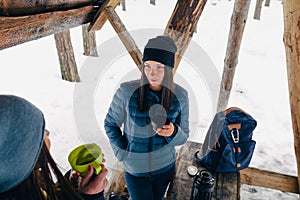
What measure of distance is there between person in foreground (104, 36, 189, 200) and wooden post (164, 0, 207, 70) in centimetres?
36

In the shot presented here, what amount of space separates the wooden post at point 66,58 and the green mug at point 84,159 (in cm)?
582

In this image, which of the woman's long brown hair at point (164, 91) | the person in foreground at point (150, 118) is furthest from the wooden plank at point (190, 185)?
the woman's long brown hair at point (164, 91)

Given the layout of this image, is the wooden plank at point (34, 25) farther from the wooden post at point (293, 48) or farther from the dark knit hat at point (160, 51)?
the wooden post at point (293, 48)

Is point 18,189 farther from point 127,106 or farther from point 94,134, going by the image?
point 94,134

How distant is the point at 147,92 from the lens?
2051 mm

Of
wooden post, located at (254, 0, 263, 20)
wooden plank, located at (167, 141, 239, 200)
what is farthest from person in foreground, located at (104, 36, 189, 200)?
wooden post, located at (254, 0, 263, 20)

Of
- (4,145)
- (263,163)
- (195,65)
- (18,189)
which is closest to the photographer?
(4,145)

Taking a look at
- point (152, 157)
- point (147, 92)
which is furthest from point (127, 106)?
point (152, 157)

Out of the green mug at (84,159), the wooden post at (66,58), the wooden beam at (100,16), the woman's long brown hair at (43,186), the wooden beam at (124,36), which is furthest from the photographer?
the wooden post at (66,58)

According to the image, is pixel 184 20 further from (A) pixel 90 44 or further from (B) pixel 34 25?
(A) pixel 90 44

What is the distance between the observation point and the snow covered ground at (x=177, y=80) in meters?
4.68

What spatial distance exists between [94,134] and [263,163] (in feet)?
9.67

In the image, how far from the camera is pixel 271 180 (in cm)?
297

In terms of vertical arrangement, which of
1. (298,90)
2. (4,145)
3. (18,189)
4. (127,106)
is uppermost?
(4,145)
